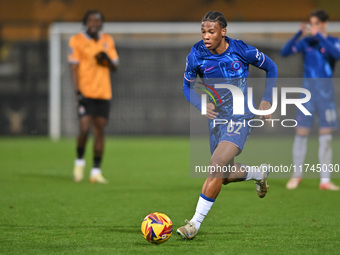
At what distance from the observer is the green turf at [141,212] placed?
5.93 metres

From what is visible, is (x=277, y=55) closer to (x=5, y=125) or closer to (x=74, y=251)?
(x=5, y=125)

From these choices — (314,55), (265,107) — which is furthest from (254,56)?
(314,55)

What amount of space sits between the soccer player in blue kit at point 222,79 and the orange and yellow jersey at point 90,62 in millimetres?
4246

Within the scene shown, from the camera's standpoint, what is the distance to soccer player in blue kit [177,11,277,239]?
6.32 metres

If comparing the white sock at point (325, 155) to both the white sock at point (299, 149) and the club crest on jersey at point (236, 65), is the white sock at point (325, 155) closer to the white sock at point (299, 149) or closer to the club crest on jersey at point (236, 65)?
the white sock at point (299, 149)

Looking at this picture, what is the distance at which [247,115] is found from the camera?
6.55 meters

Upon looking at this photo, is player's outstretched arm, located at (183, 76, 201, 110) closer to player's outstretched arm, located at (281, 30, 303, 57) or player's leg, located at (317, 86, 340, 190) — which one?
player's outstretched arm, located at (281, 30, 303, 57)

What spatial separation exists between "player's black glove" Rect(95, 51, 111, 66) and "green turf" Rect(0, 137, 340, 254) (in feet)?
5.91

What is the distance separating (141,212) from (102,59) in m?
3.52

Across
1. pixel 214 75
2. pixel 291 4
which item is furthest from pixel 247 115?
pixel 291 4

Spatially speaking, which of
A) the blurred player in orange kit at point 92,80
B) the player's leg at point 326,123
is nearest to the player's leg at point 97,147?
the blurred player in orange kit at point 92,80

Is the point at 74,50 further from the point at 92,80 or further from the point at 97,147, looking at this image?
the point at 97,147

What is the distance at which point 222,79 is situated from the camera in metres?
6.56

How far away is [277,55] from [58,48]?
6.04 meters
